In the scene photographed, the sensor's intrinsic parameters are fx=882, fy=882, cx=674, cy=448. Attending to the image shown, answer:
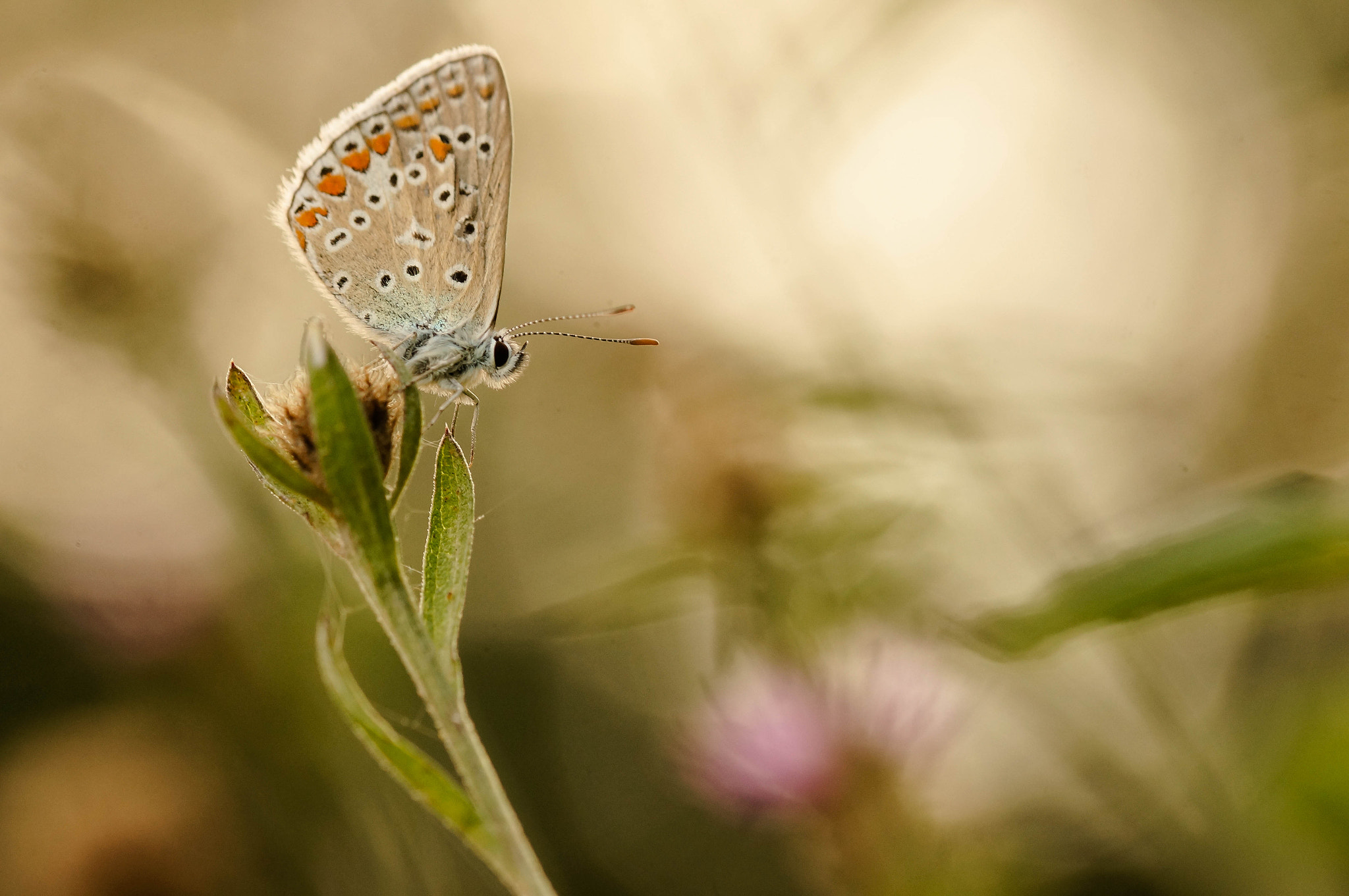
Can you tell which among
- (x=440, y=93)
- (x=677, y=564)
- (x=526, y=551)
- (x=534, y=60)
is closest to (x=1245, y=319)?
(x=677, y=564)

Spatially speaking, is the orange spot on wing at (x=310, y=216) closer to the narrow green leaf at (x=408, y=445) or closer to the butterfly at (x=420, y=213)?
the butterfly at (x=420, y=213)

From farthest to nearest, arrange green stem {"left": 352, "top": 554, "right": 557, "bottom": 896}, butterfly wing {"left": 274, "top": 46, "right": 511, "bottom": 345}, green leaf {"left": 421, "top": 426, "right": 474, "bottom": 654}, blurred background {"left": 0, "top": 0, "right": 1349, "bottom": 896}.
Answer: blurred background {"left": 0, "top": 0, "right": 1349, "bottom": 896} < butterfly wing {"left": 274, "top": 46, "right": 511, "bottom": 345} < green leaf {"left": 421, "top": 426, "right": 474, "bottom": 654} < green stem {"left": 352, "top": 554, "right": 557, "bottom": 896}

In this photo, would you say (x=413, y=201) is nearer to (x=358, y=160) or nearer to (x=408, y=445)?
(x=358, y=160)

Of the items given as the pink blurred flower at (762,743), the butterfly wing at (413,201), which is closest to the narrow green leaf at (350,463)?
the butterfly wing at (413,201)

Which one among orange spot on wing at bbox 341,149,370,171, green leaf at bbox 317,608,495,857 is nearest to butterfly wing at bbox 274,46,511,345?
orange spot on wing at bbox 341,149,370,171

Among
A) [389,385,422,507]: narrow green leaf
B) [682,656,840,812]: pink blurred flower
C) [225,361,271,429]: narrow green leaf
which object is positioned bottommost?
[682,656,840,812]: pink blurred flower

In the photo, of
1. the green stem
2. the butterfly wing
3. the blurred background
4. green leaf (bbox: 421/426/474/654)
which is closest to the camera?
the green stem

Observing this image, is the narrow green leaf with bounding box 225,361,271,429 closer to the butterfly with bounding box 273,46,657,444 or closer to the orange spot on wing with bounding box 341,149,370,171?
the butterfly with bounding box 273,46,657,444

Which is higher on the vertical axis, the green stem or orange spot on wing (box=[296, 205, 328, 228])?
orange spot on wing (box=[296, 205, 328, 228])
